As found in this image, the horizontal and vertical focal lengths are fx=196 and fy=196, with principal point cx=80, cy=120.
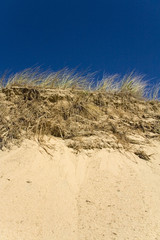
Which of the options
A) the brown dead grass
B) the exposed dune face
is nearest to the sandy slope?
the exposed dune face

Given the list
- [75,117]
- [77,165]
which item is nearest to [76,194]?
[77,165]

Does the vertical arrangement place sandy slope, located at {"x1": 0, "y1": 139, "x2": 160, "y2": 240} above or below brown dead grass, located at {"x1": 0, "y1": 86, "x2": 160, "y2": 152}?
below

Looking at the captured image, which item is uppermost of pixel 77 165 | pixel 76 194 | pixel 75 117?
pixel 75 117

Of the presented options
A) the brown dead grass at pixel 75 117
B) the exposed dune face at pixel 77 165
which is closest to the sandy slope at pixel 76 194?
Answer: the exposed dune face at pixel 77 165

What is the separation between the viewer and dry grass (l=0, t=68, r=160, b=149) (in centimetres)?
369

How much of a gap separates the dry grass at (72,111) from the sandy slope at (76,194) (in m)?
0.32

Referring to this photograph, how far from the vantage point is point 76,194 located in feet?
9.09

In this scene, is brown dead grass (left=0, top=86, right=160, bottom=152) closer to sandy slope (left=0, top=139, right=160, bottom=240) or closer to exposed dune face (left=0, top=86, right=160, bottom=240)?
exposed dune face (left=0, top=86, right=160, bottom=240)

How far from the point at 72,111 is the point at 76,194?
6.20ft

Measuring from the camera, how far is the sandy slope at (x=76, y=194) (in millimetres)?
2176

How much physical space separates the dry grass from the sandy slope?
316mm

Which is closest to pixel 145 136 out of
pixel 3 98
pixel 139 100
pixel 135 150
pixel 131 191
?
pixel 135 150

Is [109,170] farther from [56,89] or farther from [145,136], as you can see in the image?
[56,89]

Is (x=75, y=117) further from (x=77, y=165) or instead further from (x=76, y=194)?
(x=76, y=194)
